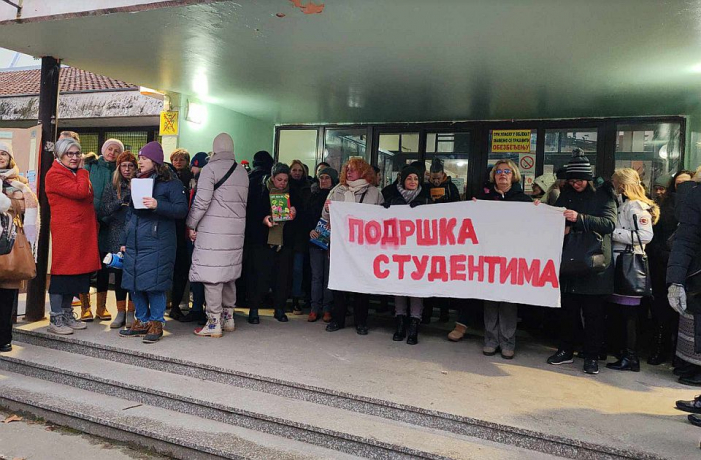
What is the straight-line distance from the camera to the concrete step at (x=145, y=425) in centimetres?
335

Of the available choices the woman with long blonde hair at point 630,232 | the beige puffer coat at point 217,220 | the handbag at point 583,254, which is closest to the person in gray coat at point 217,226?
the beige puffer coat at point 217,220

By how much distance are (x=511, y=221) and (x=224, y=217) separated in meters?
2.69

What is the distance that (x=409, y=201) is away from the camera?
17.4 feet

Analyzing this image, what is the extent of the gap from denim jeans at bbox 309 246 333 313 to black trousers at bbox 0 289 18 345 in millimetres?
2945

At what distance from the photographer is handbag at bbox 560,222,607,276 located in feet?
14.4

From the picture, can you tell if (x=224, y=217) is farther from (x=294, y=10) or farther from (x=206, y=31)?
(x=294, y=10)

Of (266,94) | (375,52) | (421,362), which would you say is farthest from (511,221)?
(266,94)

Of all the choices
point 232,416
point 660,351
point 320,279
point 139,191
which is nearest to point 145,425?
point 232,416

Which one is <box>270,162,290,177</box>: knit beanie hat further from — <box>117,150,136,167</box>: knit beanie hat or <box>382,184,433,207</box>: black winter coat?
<box>117,150,136,167</box>: knit beanie hat

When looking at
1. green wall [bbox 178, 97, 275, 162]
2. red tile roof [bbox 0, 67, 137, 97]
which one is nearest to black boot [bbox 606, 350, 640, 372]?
green wall [bbox 178, 97, 275, 162]

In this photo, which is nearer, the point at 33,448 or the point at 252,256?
the point at 33,448

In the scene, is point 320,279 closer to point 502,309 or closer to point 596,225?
point 502,309

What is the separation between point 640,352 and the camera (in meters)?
5.52

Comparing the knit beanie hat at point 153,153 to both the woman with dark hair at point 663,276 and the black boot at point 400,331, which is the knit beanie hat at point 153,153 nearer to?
the black boot at point 400,331
